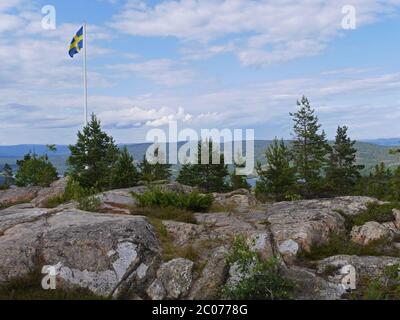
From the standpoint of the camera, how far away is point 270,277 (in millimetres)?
10023

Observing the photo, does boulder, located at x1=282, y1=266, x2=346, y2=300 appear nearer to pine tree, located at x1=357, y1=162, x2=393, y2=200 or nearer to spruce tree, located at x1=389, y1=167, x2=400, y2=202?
spruce tree, located at x1=389, y1=167, x2=400, y2=202

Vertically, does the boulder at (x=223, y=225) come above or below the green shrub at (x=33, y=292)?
above

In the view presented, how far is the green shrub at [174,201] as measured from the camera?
16.5 metres

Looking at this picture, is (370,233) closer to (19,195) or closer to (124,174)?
(124,174)

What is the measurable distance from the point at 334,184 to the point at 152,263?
1665 inches

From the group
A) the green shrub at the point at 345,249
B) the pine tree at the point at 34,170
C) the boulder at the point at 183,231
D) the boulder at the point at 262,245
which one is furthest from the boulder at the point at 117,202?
the pine tree at the point at 34,170

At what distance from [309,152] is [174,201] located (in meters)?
36.9

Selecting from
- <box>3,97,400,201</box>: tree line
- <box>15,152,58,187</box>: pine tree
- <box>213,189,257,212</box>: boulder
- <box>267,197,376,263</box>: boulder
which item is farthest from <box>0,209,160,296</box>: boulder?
<box>15,152,58,187</box>: pine tree

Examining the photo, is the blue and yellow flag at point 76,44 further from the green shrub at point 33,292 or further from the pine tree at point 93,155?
the green shrub at point 33,292

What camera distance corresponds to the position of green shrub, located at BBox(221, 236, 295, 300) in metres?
9.81

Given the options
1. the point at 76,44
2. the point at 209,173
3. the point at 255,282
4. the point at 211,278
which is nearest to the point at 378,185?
the point at 209,173

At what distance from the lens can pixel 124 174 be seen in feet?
105

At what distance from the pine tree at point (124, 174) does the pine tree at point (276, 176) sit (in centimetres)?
1204
